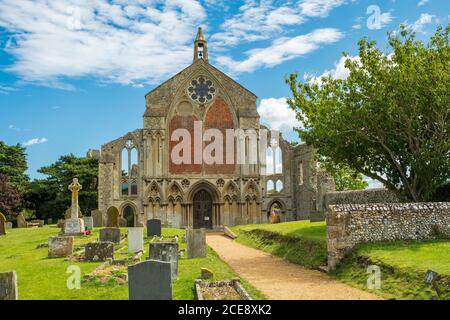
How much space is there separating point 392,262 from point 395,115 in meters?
8.52

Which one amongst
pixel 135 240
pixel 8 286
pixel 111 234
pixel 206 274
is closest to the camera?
pixel 8 286

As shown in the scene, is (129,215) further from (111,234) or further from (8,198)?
(111,234)

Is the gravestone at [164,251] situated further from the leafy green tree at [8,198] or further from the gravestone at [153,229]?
the leafy green tree at [8,198]

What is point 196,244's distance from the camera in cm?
1722

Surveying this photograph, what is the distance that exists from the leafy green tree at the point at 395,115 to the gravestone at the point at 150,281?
502 inches

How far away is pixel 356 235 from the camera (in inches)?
600

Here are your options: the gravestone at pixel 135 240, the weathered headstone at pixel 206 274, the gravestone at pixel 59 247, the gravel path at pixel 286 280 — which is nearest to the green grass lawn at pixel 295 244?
the gravel path at pixel 286 280

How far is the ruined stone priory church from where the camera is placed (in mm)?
37406

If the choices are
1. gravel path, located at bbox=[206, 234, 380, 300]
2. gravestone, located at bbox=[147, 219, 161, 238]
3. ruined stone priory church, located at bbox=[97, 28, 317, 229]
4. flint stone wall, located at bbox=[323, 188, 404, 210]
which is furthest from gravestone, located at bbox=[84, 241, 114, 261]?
ruined stone priory church, located at bbox=[97, 28, 317, 229]

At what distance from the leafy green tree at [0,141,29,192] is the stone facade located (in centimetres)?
3933

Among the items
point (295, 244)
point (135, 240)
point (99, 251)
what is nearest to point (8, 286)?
point (99, 251)

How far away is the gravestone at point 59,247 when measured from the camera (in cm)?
1691

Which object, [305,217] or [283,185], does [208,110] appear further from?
[305,217]
